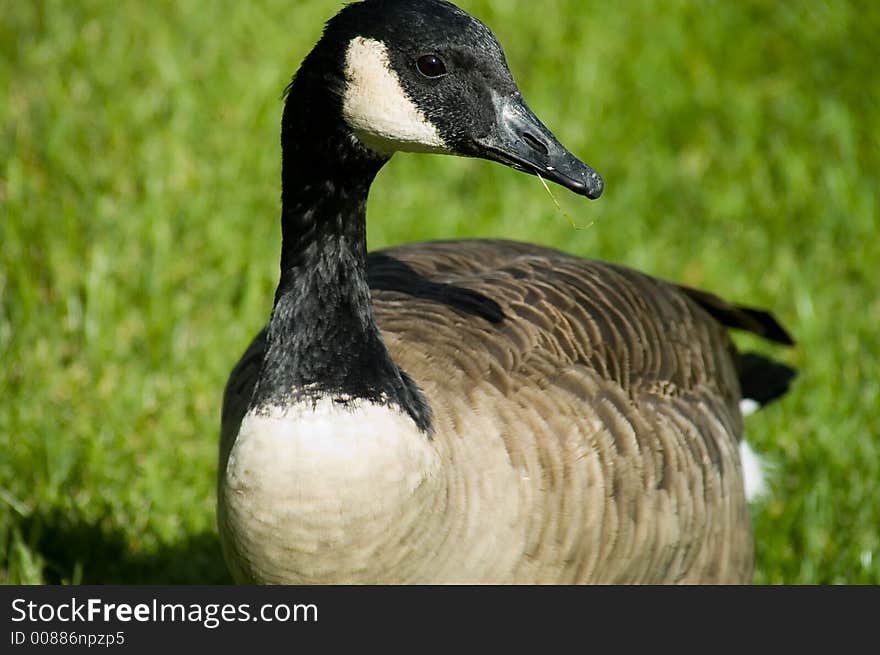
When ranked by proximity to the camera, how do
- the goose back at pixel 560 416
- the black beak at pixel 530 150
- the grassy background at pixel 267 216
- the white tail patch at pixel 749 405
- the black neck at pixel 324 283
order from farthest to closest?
the white tail patch at pixel 749 405, the grassy background at pixel 267 216, the goose back at pixel 560 416, the black neck at pixel 324 283, the black beak at pixel 530 150

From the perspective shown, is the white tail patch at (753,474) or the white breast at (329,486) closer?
the white breast at (329,486)

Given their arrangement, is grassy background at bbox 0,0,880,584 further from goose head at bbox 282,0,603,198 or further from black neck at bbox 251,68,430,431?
goose head at bbox 282,0,603,198

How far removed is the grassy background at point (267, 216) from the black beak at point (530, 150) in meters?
2.13

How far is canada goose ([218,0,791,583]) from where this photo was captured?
3.10 metres

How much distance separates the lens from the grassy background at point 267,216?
480cm

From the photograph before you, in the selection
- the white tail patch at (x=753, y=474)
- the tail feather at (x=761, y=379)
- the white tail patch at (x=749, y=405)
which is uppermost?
the tail feather at (x=761, y=379)

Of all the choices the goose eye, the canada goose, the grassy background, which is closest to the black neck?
the canada goose

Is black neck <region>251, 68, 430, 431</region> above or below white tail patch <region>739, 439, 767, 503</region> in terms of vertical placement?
above

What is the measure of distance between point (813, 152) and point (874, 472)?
266cm

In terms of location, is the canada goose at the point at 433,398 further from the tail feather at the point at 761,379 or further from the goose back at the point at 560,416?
the tail feather at the point at 761,379

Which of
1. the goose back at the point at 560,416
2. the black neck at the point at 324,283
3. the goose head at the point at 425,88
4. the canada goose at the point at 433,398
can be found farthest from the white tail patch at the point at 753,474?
the goose head at the point at 425,88

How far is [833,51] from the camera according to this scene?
24.9ft

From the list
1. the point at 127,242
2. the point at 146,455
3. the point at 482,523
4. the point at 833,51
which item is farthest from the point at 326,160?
the point at 833,51

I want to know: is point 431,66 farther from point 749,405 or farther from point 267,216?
→ point 267,216
